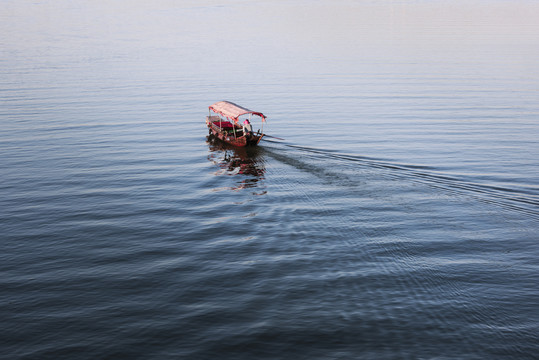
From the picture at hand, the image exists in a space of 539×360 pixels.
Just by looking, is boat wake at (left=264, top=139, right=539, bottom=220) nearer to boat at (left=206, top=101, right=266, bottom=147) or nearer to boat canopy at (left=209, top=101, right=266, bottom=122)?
boat at (left=206, top=101, right=266, bottom=147)

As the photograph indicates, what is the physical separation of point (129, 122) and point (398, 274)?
4660 cm

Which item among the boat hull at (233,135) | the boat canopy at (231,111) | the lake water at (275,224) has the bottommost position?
the lake water at (275,224)

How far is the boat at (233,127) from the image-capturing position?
170 ft

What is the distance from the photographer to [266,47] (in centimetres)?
13400

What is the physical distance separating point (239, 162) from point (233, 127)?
8.02 meters

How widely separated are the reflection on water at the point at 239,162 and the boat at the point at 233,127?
0.82 meters

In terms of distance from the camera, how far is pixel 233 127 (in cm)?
5475

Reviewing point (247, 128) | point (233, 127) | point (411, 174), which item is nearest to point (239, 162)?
point (247, 128)

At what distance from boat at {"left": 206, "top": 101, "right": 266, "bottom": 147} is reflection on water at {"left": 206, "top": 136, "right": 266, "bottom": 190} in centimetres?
82

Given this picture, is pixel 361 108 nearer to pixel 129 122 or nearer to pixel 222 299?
pixel 129 122

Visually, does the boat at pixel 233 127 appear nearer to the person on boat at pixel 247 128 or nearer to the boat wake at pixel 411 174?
the person on boat at pixel 247 128

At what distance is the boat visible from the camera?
170ft

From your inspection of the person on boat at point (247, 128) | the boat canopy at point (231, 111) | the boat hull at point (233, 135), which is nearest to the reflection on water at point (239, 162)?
the boat hull at point (233, 135)

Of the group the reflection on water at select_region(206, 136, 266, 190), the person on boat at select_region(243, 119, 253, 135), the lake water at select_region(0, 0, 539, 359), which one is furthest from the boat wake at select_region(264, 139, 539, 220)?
the person on boat at select_region(243, 119, 253, 135)
